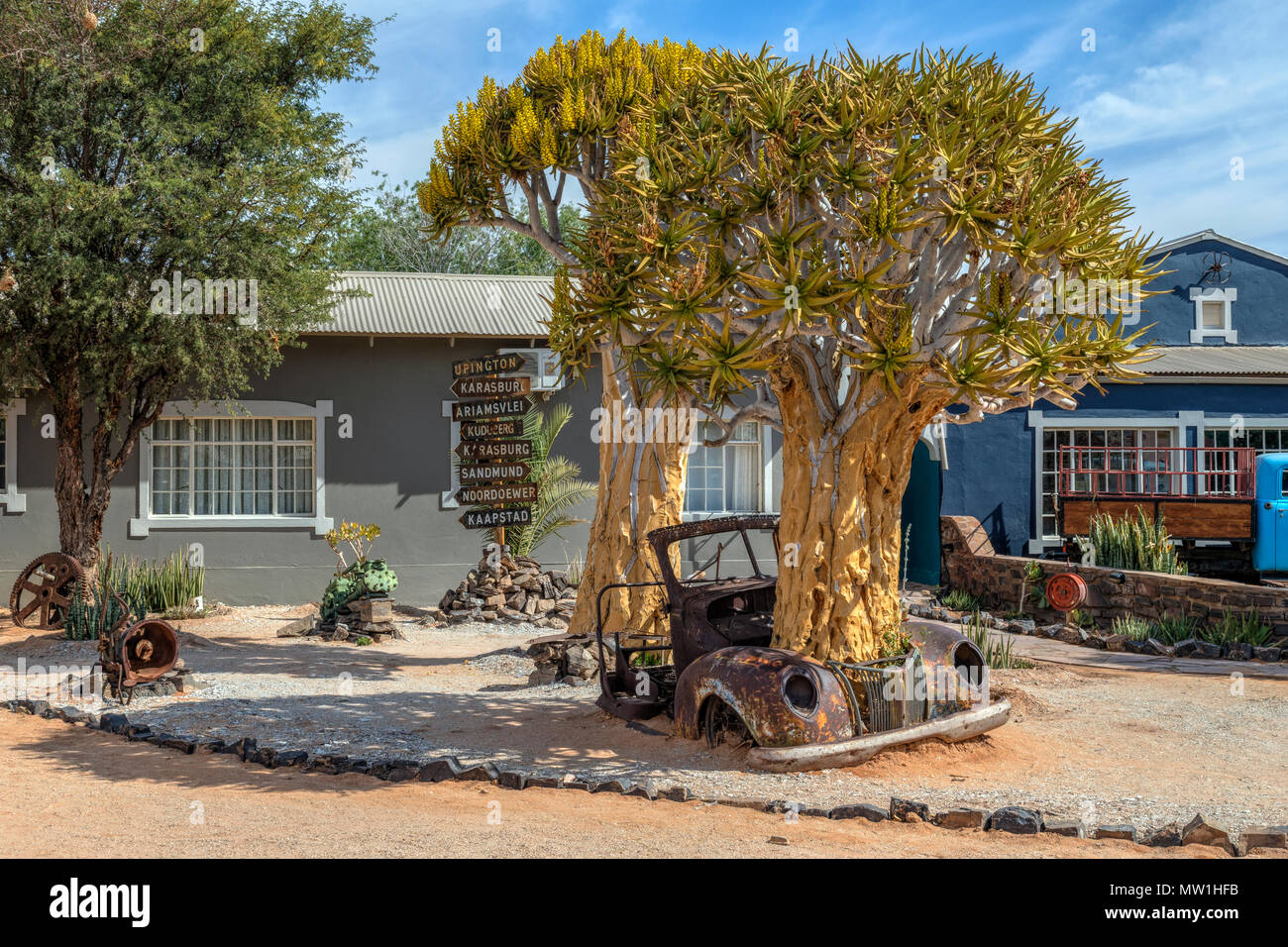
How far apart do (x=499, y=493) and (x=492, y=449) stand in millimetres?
594

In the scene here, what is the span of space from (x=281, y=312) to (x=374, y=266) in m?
22.9

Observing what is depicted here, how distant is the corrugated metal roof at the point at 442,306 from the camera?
16281mm

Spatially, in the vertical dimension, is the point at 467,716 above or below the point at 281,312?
below

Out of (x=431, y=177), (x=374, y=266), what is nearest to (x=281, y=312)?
(x=431, y=177)

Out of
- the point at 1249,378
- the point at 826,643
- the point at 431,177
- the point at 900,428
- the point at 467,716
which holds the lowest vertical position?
the point at 467,716

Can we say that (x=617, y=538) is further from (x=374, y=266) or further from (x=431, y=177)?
(x=374, y=266)

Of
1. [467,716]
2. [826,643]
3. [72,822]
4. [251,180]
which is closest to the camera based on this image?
[72,822]

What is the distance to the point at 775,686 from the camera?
659 centimetres

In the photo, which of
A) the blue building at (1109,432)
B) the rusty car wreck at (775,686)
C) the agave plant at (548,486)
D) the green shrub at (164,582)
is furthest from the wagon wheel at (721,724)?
the blue building at (1109,432)

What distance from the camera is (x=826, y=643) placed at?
728 cm

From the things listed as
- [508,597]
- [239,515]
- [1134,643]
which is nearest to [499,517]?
[508,597]

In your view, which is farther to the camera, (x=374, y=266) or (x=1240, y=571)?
(x=374, y=266)

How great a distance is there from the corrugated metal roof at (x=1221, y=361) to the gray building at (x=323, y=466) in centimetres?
994

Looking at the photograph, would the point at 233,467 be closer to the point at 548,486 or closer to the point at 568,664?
the point at 548,486
